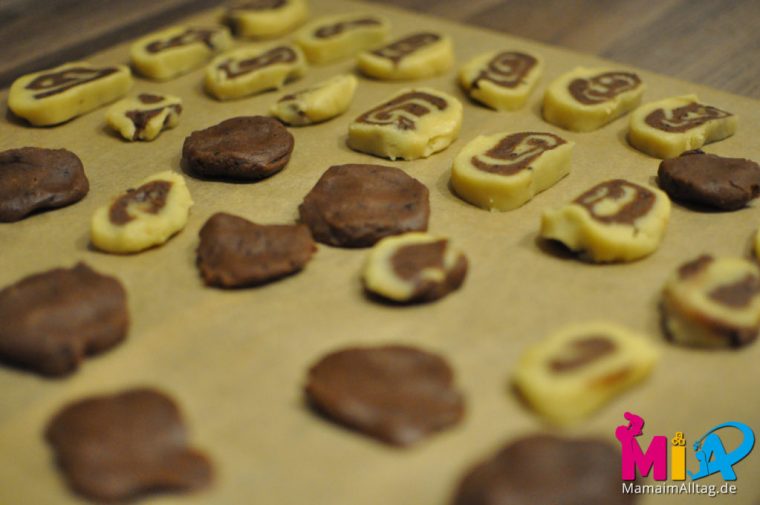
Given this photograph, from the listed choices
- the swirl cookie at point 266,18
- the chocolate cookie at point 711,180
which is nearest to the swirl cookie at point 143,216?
the swirl cookie at point 266,18

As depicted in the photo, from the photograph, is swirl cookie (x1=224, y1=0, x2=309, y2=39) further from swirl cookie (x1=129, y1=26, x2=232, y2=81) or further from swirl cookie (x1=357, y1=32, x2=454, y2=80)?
swirl cookie (x1=357, y1=32, x2=454, y2=80)

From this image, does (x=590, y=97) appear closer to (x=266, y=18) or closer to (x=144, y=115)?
(x=266, y=18)

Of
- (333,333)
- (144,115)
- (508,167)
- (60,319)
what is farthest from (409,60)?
(60,319)

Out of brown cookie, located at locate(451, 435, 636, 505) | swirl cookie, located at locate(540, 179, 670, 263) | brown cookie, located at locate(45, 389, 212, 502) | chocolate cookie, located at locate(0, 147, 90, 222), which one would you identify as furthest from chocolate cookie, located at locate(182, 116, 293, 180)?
brown cookie, located at locate(451, 435, 636, 505)

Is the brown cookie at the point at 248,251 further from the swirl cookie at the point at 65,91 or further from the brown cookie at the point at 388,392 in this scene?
the swirl cookie at the point at 65,91

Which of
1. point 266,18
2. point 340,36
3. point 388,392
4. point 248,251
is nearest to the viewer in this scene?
point 388,392
